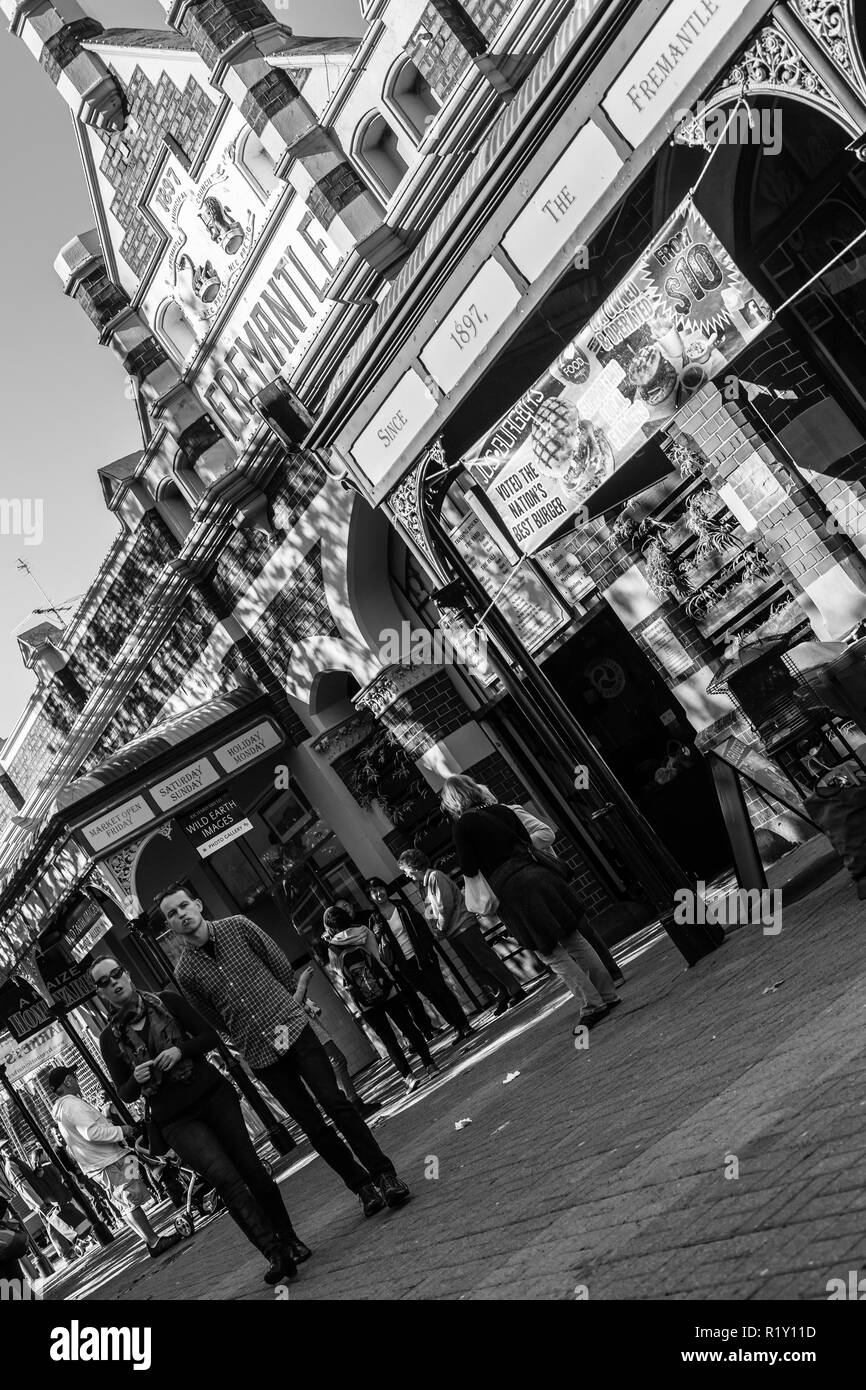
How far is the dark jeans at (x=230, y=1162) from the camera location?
6938 millimetres

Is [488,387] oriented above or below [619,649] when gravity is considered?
above

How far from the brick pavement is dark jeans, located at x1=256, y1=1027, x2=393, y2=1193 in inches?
11.0

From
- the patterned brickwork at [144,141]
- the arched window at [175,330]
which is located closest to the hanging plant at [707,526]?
the patterned brickwork at [144,141]

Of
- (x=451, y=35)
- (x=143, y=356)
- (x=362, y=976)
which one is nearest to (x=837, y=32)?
(x=451, y=35)

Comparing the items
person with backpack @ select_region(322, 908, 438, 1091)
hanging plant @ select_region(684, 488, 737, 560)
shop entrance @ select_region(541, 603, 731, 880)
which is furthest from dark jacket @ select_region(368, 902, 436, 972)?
hanging plant @ select_region(684, 488, 737, 560)

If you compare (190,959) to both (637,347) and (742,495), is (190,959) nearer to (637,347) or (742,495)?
(637,347)

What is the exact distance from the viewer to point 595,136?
918 cm

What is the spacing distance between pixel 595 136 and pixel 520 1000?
7831 mm

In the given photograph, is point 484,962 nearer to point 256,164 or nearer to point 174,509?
point 256,164

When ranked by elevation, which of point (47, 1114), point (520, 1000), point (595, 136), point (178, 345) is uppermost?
point (178, 345)

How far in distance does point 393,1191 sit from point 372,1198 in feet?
0.67

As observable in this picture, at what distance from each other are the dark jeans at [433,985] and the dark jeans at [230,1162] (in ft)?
18.6

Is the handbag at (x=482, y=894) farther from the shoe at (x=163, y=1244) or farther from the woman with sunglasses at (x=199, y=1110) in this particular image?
the shoe at (x=163, y=1244)

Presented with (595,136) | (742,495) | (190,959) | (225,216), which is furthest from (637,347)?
(225,216)
